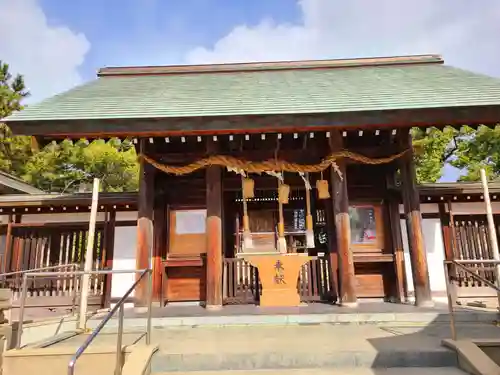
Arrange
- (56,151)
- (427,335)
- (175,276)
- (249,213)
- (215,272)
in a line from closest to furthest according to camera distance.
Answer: (427,335) < (215,272) < (175,276) < (249,213) < (56,151)

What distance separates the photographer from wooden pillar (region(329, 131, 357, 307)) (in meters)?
6.46

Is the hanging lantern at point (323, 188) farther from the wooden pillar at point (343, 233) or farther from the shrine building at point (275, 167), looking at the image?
the wooden pillar at point (343, 233)

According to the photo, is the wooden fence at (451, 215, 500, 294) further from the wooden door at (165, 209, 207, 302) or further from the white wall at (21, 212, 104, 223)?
the white wall at (21, 212, 104, 223)

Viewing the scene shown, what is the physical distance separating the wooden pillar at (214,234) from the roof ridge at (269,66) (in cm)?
436

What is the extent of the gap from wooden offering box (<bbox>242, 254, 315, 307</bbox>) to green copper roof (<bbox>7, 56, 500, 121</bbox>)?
2821 millimetres

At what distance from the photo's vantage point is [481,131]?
63.5ft

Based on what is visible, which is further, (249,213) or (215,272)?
(249,213)

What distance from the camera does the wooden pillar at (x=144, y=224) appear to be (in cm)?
664

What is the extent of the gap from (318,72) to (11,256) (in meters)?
9.63

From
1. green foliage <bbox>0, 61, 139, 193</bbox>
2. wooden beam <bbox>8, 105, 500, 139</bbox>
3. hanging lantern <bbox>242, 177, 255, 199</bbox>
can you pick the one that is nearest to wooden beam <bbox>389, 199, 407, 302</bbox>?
wooden beam <bbox>8, 105, 500, 139</bbox>

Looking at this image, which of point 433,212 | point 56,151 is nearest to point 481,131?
point 433,212

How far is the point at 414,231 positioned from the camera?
21.9 ft

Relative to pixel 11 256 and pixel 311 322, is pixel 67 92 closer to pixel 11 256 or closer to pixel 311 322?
pixel 11 256

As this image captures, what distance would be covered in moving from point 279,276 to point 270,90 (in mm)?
4260
